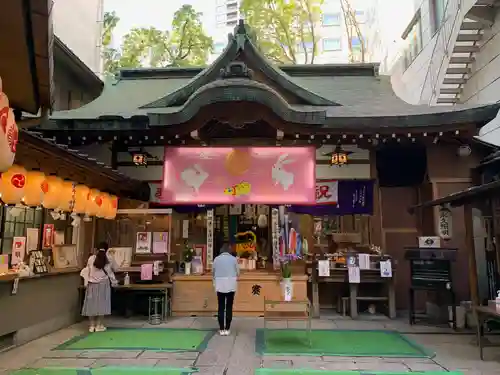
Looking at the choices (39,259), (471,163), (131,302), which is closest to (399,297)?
(471,163)

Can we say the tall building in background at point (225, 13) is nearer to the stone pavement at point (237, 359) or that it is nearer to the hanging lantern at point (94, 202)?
the hanging lantern at point (94, 202)

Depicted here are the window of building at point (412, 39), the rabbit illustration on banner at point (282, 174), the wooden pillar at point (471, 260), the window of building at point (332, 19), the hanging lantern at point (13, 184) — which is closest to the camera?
the hanging lantern at point (13, 184)

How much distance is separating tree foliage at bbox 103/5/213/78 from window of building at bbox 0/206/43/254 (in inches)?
612

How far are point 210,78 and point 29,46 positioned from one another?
24.2 ft

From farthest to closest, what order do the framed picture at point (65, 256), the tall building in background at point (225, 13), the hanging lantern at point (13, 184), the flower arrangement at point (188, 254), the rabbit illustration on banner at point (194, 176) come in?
the tall building in background at point (225, 13), the flower arrangement at point (188, 254), the rabbit illustration on banner at point (194, 176), the framed picture at point (65, 256), the hanging lantern at point (13, 184)

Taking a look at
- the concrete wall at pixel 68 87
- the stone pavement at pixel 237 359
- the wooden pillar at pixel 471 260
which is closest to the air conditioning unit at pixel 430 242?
the wooden pillar at pixel 471 260

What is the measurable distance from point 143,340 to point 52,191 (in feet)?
11.2

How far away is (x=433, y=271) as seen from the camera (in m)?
9.51

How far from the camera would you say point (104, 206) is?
9.95m

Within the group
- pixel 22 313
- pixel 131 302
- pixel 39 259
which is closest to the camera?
pixel 22 313

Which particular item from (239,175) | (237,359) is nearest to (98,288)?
(237,359)

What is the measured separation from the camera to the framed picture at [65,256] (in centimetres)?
945

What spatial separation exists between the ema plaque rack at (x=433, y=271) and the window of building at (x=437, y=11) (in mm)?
9545

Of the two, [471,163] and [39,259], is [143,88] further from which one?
[471,163]
